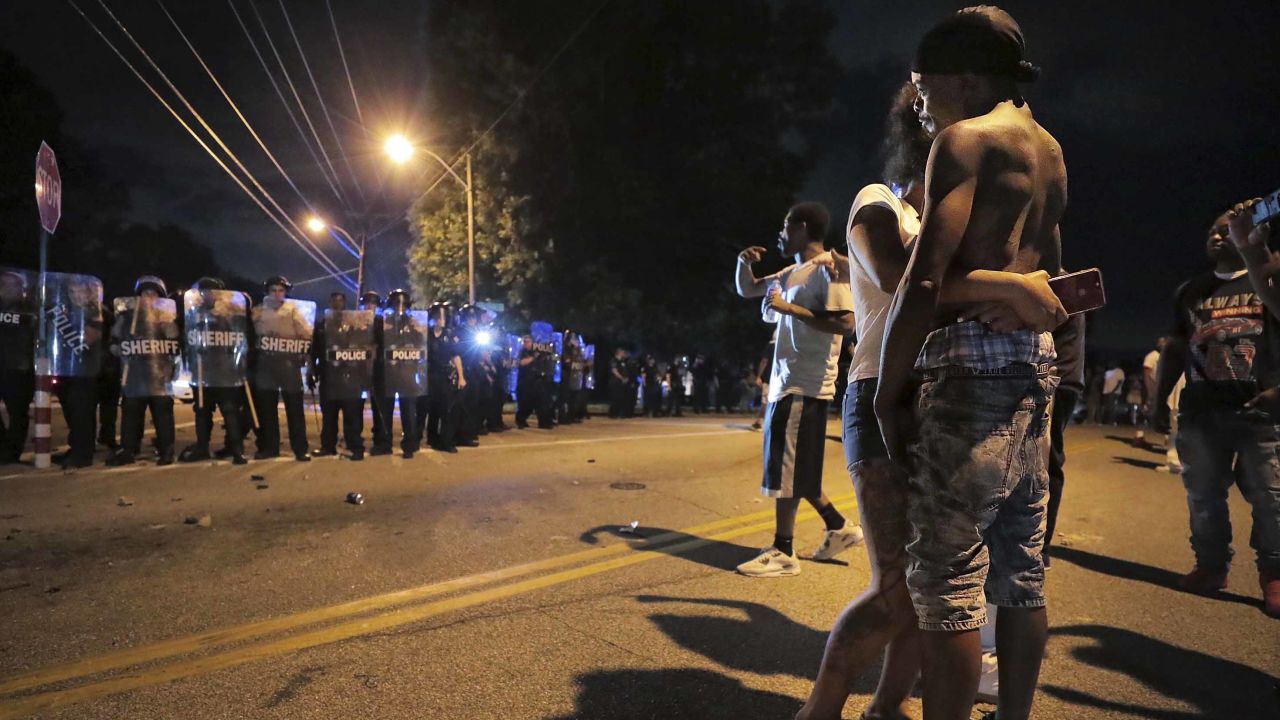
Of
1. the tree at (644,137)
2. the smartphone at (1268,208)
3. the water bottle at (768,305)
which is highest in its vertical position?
the tree at (644,137)

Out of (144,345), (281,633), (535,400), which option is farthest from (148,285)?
(535,400)

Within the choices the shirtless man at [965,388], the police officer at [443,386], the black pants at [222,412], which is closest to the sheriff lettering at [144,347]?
the black pants at [222,412]

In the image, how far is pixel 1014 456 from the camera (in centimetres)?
173

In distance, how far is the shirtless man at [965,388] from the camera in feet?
5.55

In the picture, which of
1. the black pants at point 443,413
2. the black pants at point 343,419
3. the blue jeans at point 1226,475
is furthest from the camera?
the black pants at point 443,413

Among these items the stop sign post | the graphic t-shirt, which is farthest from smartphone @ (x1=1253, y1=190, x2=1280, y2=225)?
the stop sign post

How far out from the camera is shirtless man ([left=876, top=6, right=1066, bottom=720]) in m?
1.69

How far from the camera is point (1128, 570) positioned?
4.49 m

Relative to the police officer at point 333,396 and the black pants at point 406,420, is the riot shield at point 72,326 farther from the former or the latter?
the black pants at point 406,420

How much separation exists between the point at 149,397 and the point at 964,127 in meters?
8.52

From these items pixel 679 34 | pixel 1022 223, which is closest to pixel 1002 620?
pixel 1022 223

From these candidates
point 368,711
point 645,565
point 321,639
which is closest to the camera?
point 368,711

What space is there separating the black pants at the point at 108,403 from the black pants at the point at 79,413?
1.03 meters

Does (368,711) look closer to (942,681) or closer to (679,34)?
(942,681)
